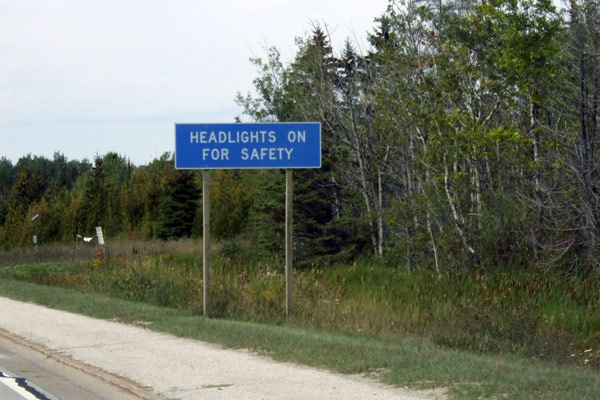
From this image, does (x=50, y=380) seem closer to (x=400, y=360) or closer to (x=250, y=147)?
(x=400, y=360)

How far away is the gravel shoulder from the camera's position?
898 centimetres

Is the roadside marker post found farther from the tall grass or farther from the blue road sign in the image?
the tall grass

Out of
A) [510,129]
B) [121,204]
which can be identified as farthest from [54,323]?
[121,204]

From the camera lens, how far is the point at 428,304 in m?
18.4

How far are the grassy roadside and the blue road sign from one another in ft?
10.4

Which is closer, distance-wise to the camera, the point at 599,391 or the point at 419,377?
the point at 599,391

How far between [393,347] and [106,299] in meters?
10.4

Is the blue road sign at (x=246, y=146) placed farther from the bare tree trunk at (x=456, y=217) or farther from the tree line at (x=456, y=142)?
the bare tree trunk at (x=456, y=217)

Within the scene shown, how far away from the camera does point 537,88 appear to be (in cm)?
2222

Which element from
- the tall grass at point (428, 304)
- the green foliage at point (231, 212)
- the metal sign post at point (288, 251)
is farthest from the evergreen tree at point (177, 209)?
the metal sign post at point (288, 251)

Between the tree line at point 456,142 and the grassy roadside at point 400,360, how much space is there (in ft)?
32.4

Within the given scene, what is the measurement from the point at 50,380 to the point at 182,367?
5.58ft

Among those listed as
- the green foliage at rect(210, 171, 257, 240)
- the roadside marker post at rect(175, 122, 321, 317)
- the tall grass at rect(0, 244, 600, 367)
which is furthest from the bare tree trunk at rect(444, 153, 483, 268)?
the green foliage at rect(210, 171, 257, 240)

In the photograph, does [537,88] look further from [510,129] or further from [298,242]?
[298,242]
